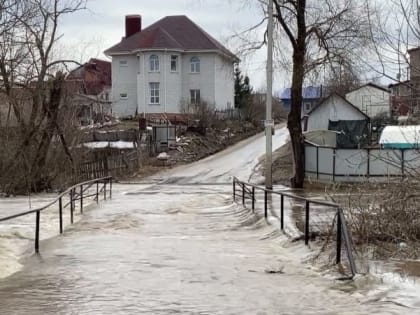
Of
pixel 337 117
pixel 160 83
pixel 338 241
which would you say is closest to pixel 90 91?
pixel 160 83

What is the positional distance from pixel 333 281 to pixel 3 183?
2213 cm

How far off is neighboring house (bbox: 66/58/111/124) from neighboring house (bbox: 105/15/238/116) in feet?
7.81

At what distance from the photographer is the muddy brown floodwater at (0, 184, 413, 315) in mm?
7773

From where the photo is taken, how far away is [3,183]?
28.8 meters

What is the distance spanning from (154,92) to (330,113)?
22.3 m

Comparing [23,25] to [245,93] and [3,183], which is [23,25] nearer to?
[3,183]

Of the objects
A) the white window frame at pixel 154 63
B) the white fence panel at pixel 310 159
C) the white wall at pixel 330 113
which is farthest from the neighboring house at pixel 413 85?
the white window frame at pixel 154 63

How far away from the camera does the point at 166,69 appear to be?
224ft

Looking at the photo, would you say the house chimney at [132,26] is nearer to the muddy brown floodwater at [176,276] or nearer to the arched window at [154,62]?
the arched window at [154,62]

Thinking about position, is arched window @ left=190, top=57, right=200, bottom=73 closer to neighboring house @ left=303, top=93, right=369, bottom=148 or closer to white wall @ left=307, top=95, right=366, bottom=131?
neighboring house @ left=303, top=93, right=369, bottom=148

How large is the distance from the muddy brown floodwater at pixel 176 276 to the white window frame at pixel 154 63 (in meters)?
51.8

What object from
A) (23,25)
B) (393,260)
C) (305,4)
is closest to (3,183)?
(23,25)

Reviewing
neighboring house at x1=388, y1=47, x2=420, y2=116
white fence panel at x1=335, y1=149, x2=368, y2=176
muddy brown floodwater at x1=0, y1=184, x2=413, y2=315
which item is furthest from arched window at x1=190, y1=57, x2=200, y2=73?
neighboring house at x1=388, y1=47, x2=420, y2=116

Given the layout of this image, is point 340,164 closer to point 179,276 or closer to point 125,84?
point 179,276
